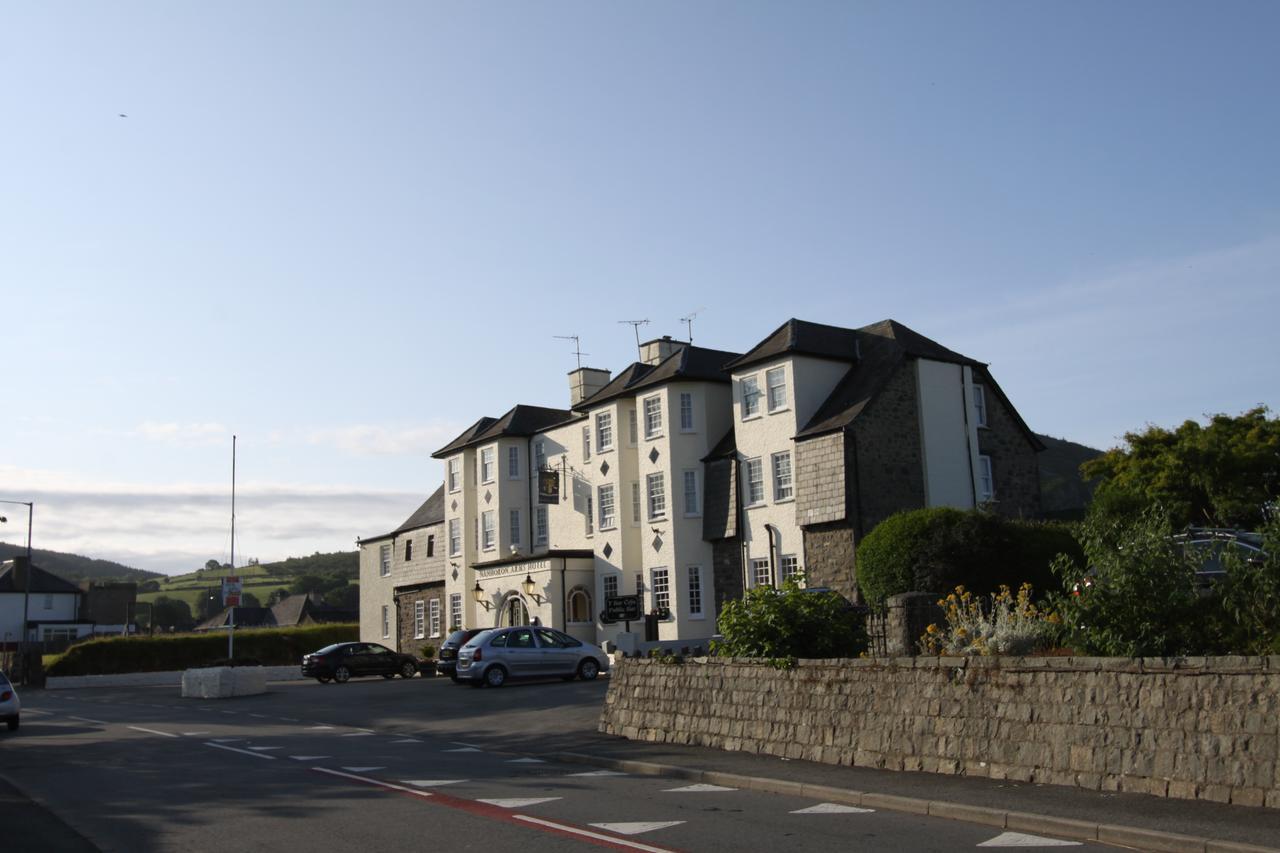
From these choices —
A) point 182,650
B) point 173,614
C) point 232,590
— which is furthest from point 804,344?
point 173,614

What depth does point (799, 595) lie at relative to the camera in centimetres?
1762

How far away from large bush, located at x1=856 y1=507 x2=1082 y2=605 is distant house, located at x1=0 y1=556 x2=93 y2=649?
7692 centimetres

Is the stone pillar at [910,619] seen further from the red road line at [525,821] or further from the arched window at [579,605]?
the arched window at [579,605]

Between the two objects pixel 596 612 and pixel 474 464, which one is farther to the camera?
pixel 474 464

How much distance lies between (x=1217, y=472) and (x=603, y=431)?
22673 millimetres

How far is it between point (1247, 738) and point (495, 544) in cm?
4298

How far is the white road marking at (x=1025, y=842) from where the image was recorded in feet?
32.1

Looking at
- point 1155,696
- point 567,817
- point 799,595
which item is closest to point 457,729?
point 799,595

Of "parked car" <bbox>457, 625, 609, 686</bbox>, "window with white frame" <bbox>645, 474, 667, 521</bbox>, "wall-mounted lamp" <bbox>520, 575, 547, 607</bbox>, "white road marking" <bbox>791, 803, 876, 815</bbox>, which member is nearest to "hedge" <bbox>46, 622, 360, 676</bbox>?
"wall-mounted lamp" <bbox>520, 575, 547, 607</bbox>

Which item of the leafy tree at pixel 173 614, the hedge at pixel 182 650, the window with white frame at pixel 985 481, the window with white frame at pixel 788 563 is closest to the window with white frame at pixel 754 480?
the window with white frame at pixel 788 563

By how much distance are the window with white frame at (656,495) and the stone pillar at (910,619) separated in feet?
84.8

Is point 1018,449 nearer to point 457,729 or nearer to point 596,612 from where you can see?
point 596,612

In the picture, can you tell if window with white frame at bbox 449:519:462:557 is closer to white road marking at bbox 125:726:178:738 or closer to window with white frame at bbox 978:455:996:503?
window with white frame at bbox 978:455:996:503

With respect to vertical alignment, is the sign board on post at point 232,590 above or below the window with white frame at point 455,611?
above
